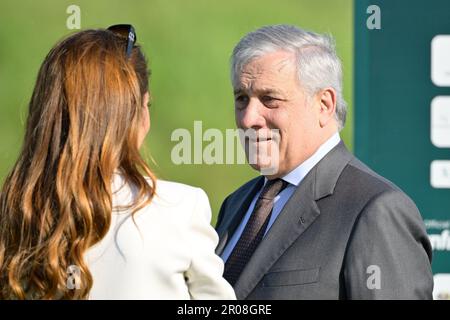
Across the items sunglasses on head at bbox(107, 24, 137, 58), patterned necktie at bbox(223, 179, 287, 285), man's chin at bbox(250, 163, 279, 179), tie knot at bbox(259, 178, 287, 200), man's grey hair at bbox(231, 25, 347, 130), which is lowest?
Answer: patterned necktie at bbox(223, 179, 287, 285)

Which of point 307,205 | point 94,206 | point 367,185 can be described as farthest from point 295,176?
point 94,206

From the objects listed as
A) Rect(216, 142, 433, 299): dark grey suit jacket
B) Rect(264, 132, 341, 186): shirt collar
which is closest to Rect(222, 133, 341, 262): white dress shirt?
Rect(264, 132, 341, 186): shirt collar

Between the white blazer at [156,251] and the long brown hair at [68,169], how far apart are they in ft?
0.09

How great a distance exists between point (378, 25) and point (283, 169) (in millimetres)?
1271

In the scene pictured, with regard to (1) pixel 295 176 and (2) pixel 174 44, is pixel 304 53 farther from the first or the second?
(2) pixel 174 44

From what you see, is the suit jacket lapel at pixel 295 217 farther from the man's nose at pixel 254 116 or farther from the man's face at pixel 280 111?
the man's nose at pixel 254 116

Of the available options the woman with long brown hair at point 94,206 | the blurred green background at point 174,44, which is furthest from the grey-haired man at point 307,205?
the blurred green background at point 174,44

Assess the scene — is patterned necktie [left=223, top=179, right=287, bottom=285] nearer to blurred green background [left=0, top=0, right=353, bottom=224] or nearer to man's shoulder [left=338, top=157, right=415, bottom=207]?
man's shoulder [left=338, top=157, right=415, bottom=207]

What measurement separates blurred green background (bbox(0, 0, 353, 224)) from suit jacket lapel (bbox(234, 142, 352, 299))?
1.15 metres

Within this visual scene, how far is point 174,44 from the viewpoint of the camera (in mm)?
3781

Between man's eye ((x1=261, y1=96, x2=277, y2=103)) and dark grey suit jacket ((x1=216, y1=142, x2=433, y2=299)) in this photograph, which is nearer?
dark grey suit jacket ((x1=216, y1=142, x2=433, y2=299))

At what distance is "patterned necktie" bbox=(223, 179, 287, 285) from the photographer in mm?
2506

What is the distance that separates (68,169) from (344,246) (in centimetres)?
95
